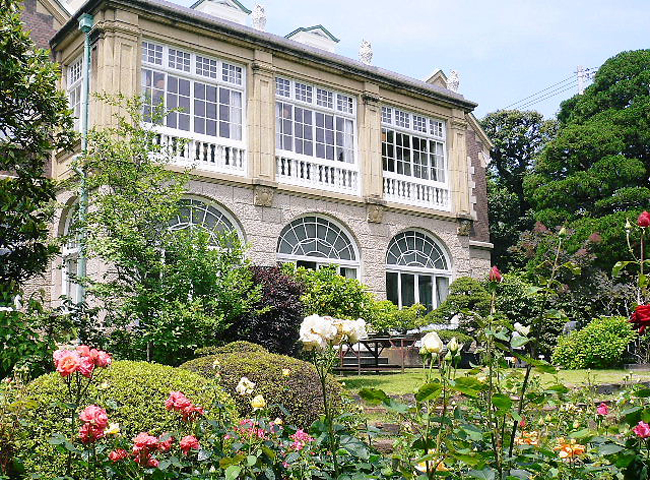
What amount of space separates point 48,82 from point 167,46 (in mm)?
7030

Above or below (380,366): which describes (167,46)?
above

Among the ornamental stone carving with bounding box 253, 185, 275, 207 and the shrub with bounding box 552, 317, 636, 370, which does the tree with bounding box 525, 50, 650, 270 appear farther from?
the ornamental stone carving with bounding box 253, 185, 275, 207

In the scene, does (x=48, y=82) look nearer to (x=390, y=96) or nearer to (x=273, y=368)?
(x=273, y=368)

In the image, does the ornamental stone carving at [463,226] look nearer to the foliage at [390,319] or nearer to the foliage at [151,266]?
the foliage at [390,319]

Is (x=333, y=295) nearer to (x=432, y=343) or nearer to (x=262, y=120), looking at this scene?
(x=262, y=120)

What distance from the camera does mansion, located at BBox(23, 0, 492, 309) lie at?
541 inches

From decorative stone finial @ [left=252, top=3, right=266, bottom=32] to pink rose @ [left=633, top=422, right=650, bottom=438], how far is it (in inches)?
582

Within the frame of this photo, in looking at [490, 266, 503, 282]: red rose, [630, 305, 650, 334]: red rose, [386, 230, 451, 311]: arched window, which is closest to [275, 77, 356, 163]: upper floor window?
[386, 230, 451, 311]: arched window

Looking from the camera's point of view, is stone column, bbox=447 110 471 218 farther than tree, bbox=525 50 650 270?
No

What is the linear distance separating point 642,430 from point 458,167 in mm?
16414

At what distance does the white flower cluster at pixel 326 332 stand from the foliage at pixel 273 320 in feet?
22.8

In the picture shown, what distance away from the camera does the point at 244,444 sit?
122 inches

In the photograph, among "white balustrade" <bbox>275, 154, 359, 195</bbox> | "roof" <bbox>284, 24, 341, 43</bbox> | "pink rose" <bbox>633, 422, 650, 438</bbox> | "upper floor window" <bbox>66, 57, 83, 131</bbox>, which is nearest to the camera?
"pink rose" <bbox>633, 422, 650, 438</bbox>

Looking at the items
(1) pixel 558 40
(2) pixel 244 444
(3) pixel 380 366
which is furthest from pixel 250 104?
(2) pixel 244 444
